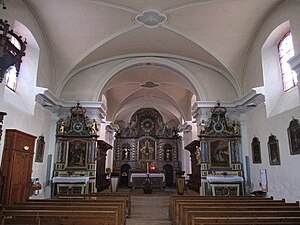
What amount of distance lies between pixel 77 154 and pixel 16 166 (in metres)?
4.30

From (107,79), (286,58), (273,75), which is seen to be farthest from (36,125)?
(286,58)

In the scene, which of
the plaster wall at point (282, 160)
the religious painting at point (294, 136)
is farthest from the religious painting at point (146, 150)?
the religious painting at point (294, 136)

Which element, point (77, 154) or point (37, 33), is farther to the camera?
point (77, 154)

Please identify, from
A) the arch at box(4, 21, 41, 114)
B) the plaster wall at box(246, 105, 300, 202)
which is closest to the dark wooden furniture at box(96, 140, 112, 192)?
the arch at box(4, 21, 41, 114)

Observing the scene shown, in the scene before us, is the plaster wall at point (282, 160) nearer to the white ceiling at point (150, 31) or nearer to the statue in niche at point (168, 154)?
the white ceiling at point (150, 31)

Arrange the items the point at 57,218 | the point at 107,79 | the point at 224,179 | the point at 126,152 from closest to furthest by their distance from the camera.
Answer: the point at 57,218
the point at 224,179
the point at 107,79
the point at 126,152

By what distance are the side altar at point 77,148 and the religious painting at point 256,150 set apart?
6897mm

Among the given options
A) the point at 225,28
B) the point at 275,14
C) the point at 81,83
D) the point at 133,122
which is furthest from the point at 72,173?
the point at 133,122

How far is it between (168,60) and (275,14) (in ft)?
16.9

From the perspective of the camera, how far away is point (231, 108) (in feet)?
39.9

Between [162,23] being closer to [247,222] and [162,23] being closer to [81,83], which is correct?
[81,83]

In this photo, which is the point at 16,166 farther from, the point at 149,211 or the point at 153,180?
the point at 153,180

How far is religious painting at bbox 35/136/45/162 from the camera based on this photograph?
1009 centimetres

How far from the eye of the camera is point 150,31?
397 inches
